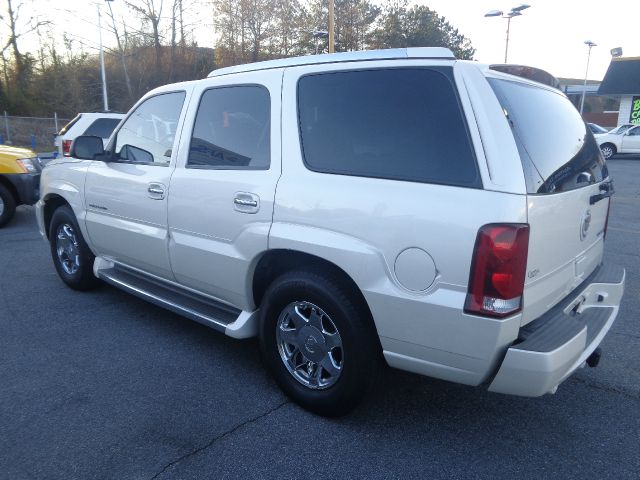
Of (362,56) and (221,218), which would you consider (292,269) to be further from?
(362,56)

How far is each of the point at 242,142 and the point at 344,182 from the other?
3.15 feet

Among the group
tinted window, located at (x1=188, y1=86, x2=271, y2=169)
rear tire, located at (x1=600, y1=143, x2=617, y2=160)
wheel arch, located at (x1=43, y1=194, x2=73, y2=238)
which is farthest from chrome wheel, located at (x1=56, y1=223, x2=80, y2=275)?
rear tire, located at (x1=600, y1=143, x2=617, y2=160)

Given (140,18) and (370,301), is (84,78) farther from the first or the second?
(370,301)

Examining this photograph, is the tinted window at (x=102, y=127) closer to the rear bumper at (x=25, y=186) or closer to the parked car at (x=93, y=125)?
the parked car at (x=93, y=125)

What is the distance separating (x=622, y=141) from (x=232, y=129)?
25.0 metres

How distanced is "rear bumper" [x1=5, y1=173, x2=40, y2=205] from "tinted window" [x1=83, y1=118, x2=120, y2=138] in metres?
3.94

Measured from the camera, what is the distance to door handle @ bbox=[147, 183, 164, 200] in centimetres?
371

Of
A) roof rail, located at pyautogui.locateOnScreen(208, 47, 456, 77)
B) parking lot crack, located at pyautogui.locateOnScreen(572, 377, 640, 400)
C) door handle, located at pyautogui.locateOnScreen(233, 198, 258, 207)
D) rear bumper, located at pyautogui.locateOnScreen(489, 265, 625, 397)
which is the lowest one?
parking lot crack, located at pyautogui.locateOnScreen(572, 377, 640, 400)

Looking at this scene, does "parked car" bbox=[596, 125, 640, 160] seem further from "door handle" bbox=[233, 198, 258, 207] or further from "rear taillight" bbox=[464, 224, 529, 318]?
"rear taillight" bbox=[464, 224, 529, 318]

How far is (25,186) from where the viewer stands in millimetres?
8352

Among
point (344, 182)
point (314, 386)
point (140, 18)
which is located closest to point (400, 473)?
point (314, 386)

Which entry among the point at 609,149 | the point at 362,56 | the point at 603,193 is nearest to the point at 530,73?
the point at 603,193

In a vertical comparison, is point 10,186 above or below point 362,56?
below

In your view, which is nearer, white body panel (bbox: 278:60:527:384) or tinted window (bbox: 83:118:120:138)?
white body panel (bbox: 278:60:527:384)
